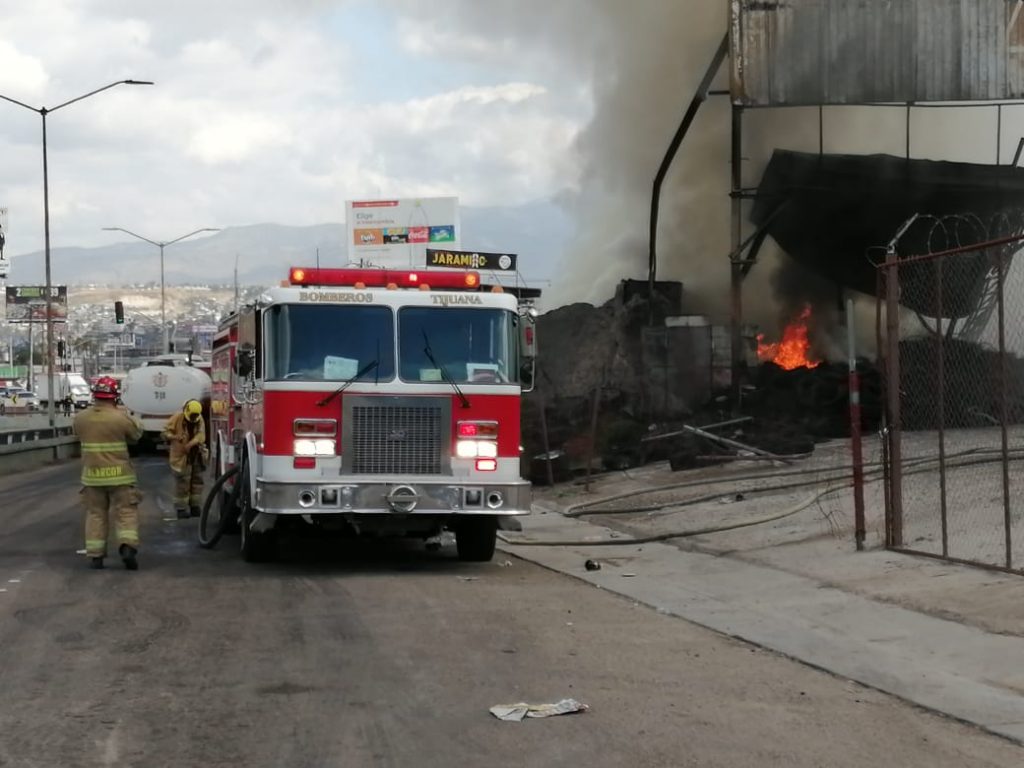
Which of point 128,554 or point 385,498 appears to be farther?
point 128,554

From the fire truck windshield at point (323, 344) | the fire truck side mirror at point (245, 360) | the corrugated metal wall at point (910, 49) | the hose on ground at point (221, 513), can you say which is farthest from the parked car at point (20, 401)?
the fire truck windshield at point (323, 344)

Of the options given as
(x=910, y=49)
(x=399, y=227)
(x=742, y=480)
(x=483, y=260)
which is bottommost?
(x=742, y=480)

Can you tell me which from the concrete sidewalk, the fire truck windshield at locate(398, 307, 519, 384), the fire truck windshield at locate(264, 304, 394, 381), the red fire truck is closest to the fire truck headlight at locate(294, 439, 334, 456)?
the red fire truck

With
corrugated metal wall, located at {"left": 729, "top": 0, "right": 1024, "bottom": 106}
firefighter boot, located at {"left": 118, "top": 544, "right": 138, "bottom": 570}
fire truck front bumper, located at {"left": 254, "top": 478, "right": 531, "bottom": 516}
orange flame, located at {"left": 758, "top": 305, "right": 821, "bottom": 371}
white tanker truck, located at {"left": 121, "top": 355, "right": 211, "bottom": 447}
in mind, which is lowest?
firefighter boot, located at {"left": 118, "top": 544, "right": 138, "bottom": 570}

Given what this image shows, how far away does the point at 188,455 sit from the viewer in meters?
17.0

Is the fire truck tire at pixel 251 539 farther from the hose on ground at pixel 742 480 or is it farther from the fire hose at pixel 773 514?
the hose on ground at pixel 742 480

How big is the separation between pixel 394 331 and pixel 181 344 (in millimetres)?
32515

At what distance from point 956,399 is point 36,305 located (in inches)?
1604

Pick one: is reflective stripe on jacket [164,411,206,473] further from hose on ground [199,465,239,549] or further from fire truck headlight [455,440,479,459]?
fire truck headlight [455,440,479,459]

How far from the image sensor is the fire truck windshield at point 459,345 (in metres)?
11.5

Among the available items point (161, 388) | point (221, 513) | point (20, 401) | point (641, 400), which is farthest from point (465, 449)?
point (20, 401)

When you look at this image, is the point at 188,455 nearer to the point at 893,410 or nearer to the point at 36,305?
the point at 893,410

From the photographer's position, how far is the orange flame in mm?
27281

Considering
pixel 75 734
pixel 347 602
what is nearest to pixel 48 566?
pixel 347 602
